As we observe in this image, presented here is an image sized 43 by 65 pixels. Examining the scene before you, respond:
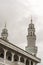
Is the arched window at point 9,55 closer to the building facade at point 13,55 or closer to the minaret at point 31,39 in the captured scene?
the building facade at point 13,55

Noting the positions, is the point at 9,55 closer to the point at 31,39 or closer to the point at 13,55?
the point at 13,55

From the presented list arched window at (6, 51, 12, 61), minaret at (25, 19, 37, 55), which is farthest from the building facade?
minaret at (25, 19, 37, 55)

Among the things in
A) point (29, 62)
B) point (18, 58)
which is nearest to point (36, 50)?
point (29, 62)

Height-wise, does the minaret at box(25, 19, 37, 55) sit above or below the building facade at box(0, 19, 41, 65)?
above

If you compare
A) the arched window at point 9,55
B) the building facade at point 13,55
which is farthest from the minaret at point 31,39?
the arched window at point 9,55

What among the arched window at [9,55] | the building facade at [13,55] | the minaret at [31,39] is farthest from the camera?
the minaret at [31,39]

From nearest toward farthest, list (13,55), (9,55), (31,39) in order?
1. (13,55)
2. (9,55)
3. (31,39)

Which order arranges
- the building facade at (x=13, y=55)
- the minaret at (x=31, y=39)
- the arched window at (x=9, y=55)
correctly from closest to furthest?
the building facade at (x=13, y=55), the arched window at (x=9, y=55), the minaret at (x=31, y=39)

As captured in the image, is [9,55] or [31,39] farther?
[31,39]

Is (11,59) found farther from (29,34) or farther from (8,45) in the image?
(29,34)

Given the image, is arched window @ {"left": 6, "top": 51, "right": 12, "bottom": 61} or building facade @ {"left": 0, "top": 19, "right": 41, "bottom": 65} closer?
building facade @ {"left": 0, "top": 19, "right": 41, "bottom": 65}

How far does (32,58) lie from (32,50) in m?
21.4

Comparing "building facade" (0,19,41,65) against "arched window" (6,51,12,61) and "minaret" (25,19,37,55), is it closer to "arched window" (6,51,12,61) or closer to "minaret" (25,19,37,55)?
"arched window" (6,51,12,61)

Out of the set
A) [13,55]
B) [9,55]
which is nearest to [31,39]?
[9,55]
